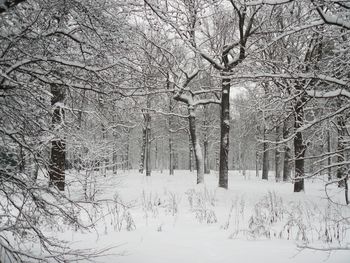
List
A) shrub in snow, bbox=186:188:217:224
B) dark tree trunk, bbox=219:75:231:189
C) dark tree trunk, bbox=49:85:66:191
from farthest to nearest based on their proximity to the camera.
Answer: dark tree trunk, bbox=219:75:231:189, shrub in snow, bbox=186:188:217:224, dark tree trunk, bbox=49:85:66:191

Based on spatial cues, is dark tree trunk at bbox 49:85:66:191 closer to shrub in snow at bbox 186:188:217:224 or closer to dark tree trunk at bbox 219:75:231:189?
shrub in snow at bbox 186:188:217:224

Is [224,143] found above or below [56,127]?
above

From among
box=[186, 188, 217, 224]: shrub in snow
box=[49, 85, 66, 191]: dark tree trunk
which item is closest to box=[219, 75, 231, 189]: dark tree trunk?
box=[186, 188, 217, 224]: shrub in snow

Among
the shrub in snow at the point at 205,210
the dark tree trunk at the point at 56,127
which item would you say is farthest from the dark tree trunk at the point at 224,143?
the dark tree trunk at the point at 56,127

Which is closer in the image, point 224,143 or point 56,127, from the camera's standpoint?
point 56,127

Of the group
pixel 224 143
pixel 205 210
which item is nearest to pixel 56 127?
pixel 205 210

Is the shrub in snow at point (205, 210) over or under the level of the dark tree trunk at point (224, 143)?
under

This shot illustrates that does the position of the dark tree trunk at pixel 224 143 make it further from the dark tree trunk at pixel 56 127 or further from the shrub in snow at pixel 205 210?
the dark tree trunk at pixel 56 127

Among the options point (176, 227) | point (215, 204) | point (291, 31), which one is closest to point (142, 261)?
point (176, 227)

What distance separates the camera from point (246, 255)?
5.20 m

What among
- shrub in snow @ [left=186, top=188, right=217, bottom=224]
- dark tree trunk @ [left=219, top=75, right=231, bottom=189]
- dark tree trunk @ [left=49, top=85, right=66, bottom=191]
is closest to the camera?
dark tree trunk @ [left=49, top=85, right=66, bottom=191]

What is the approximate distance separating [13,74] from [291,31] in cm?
430

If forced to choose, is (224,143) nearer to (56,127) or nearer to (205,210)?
(205,210)

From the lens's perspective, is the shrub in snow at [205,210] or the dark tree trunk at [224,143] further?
the dark tree trunk at [224,143]
